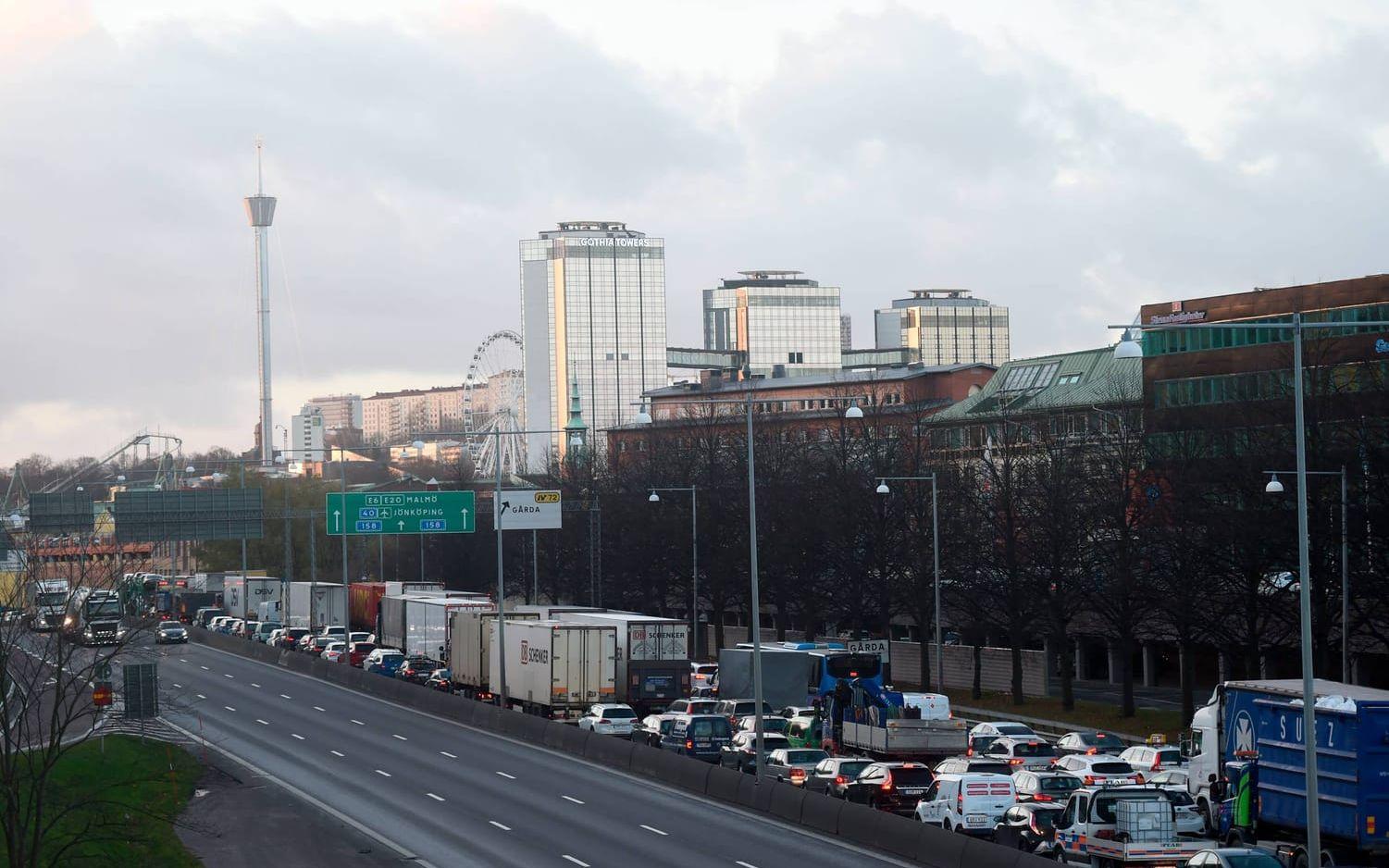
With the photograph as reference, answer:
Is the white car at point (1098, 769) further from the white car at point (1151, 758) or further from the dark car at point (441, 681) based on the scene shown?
the dark car at point (441, 681)

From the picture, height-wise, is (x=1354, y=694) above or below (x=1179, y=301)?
below

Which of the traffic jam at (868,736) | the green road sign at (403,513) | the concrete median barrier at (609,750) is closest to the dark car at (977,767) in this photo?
the traffic jam at (868,736)

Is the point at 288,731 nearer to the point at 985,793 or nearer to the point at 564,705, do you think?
the point at 564,705

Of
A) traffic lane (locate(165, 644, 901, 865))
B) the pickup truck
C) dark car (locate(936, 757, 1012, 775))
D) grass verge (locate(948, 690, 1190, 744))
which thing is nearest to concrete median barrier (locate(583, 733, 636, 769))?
traffic lane (locate(165, 644, 901, 865))

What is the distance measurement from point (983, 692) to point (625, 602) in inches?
1181

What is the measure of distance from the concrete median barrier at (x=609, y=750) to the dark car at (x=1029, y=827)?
16.3 metres

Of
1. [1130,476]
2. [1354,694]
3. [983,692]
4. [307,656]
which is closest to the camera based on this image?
[1354,694]

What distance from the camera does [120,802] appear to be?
31734 millimetres

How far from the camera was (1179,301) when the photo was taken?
93.0 m

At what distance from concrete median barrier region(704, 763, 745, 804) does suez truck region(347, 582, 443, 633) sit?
46624 millimetres

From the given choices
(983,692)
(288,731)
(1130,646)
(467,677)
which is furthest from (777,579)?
(288,731)

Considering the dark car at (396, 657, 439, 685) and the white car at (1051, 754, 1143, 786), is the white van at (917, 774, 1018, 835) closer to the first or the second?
the white car at (1051, 754, 1143, 786)

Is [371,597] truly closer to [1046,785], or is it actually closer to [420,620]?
[420,620]

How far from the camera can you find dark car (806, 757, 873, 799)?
39.4 m
